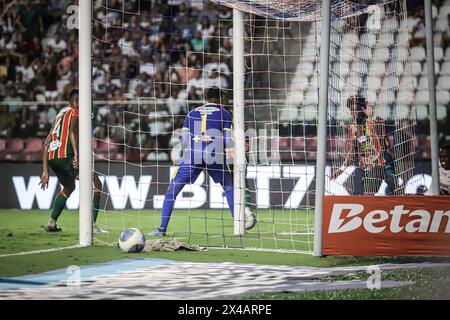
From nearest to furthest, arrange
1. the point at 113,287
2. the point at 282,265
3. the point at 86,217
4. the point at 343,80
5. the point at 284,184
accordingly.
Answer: the point at 113,287, the point at 282,265, the point at 86,217, the point at 343,80, the point at 284,184

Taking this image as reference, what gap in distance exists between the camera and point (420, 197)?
1068 cm

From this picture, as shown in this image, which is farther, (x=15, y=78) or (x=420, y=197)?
(x=15, y=78)

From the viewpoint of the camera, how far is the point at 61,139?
15.0 metres

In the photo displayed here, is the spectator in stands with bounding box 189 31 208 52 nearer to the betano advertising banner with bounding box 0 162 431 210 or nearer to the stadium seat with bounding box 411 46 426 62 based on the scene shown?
the betano advertising banner with bounding box 0 162 431 210

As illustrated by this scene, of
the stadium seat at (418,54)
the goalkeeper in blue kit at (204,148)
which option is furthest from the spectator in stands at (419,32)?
the goalkeeper in blue kit at (204,148)

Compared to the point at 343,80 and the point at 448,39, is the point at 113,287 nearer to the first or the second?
the point at 343,80

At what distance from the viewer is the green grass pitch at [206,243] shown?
862cm

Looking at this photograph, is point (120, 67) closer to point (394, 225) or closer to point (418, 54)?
point (418, 54)

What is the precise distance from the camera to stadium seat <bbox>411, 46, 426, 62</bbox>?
2223cm

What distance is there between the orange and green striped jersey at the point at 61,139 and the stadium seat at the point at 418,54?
1030cm

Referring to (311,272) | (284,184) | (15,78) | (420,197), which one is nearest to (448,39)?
(284,184)

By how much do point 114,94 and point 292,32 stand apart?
4.85 metres

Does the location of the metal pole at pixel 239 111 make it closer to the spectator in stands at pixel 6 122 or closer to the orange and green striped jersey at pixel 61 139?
the orange and green striped jersey at pixel 61 139

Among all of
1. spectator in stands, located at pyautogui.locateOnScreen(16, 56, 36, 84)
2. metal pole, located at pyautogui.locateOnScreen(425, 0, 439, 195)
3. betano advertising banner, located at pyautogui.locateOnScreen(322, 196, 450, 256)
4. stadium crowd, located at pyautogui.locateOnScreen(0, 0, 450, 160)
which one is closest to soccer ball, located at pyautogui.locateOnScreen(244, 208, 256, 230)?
metal pole, located at pyautogui.locateOnScreen(425, 0, 439, 195)
